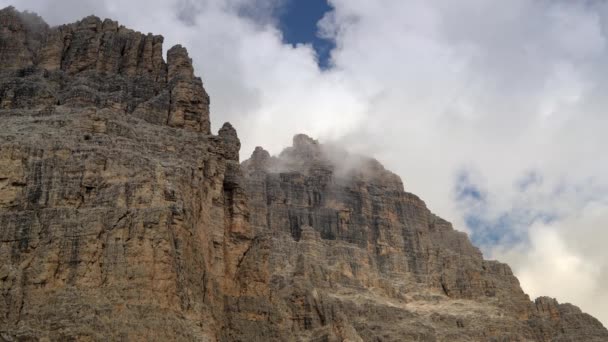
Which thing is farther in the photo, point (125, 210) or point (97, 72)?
point (97, 72)

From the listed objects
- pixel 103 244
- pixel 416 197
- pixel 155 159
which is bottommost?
pixel 103 244

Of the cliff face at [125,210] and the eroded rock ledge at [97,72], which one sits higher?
the eroded rock ledge at [97,72]

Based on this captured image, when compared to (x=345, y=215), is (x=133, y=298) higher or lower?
lower

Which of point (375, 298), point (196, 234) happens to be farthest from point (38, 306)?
point (375, 298)

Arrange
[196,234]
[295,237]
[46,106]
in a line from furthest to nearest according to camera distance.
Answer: [295,237], [46,106], [196,234]

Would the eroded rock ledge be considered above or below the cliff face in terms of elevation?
above

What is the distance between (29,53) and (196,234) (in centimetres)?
3877

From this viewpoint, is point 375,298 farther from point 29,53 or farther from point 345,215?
point 29,53

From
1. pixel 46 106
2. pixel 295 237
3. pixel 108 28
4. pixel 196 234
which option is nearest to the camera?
pixel 196 234

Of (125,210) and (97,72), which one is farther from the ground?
(97,72)

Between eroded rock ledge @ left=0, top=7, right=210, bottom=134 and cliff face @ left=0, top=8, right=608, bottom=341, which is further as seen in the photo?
eroded rock ledge @ left=0, top=7, right=210, bottom=134

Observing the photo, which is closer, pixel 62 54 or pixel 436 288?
pixel 62 54

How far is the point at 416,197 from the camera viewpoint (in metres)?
196

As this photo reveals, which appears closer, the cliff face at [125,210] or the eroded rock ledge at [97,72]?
the cliff face at [125,210]
